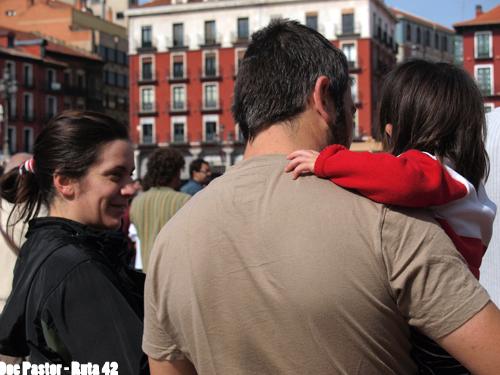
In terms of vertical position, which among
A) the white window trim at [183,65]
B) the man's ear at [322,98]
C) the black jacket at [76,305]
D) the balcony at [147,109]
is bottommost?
the black jacket at [76,305]

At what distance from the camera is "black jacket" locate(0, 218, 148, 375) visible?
2203mm

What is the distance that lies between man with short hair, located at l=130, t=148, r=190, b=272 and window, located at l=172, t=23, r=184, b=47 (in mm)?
48221

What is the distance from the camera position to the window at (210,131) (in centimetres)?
5250

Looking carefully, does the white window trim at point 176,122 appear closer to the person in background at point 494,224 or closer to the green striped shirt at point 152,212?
the green striped shirt at point 152,212

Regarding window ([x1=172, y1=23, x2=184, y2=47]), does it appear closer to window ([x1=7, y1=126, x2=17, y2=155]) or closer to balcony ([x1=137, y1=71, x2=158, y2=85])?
balcony ([x1=137, y1=71, x2=158, y2=85])

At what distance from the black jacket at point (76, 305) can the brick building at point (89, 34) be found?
6059cm

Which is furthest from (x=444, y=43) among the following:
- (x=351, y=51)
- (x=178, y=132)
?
(x=178, y=132)

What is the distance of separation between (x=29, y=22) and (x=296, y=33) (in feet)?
218

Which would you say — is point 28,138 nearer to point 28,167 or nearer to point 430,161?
point 28,167

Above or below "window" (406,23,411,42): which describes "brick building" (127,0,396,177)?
below

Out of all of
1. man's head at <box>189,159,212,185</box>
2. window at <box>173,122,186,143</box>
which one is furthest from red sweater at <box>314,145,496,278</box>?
window at <box>173,122,186,143</box>

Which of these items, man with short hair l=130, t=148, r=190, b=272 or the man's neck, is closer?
the man's neck

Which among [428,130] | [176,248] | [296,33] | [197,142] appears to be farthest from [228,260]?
[197,142]

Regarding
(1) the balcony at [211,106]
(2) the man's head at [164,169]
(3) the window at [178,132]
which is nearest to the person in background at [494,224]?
(2) the man's head at [164,169]
